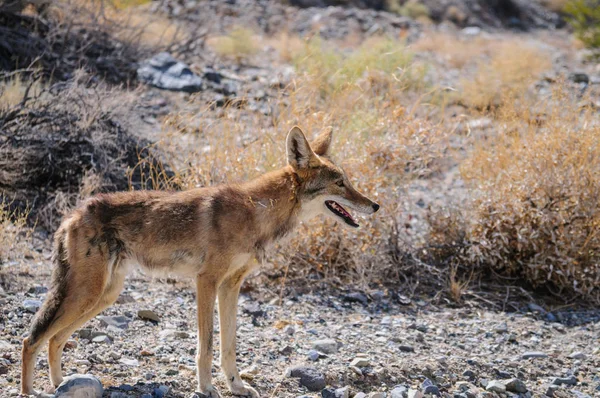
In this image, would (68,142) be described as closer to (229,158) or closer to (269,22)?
(229,158)

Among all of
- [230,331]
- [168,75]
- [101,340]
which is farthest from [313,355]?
[168,75]

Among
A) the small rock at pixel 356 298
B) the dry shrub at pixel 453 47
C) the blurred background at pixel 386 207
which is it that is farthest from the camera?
the dry shrub at pixel 453 47

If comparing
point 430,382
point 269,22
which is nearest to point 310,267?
point 430,382

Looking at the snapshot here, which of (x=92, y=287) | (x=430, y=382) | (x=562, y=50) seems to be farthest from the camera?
(x=562, y=50)

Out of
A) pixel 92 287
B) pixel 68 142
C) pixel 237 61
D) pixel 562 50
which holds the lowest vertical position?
pixel 562 50

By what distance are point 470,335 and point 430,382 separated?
1555 millimetres

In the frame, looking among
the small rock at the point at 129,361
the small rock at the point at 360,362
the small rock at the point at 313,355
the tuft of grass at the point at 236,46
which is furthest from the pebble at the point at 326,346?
the tuft of grass at the point at 236,46

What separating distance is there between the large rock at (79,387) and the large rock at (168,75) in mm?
7853

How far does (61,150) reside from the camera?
28.1ft

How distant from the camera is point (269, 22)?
22000 mm

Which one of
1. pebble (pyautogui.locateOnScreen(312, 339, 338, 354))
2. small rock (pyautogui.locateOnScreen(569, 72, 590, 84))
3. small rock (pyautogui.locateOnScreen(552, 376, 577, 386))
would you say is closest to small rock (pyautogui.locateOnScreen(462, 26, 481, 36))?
small rock (pyautogui.locateOnScreen(569, 72, 590, 84))

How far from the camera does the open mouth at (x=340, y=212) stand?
5168mm

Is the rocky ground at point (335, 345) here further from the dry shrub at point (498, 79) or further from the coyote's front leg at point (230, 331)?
the dry shrub at point (498, 79)

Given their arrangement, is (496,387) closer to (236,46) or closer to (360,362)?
(360,362)
